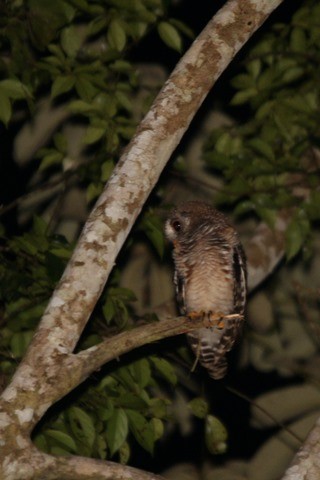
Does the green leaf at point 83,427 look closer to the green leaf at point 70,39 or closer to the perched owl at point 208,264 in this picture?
the perched owl at point 208,264

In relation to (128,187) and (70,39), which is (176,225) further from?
(128,187)

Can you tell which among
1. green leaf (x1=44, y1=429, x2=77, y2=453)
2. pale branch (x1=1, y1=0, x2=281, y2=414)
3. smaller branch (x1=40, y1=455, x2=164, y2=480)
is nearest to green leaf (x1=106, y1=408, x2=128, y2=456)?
green leaf (x1=44, y1=429, x2=77, y2=453)

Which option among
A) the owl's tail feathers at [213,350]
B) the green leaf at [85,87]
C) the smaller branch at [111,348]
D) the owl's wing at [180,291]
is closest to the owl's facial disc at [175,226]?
the owl's wing at [180,291]

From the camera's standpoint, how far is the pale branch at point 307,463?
3809mm

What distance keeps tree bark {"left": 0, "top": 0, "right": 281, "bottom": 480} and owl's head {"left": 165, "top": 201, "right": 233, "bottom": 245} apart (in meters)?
1.24

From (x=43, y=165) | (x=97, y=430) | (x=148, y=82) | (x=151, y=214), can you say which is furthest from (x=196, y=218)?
(x=148, y=82)

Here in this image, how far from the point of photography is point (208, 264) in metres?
5.26

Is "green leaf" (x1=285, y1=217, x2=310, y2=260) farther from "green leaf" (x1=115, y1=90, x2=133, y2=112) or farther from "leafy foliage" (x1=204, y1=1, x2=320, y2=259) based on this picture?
"green leaf" (x1=115, y1=90, x2=133, y2=112)

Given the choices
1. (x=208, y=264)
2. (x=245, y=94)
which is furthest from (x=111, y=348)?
(x=245, y=94)

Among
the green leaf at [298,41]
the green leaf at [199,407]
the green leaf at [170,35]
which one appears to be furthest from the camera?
the green leaf at [298,41]

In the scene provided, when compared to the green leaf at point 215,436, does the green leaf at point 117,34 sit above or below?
above

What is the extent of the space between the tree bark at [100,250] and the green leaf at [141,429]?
1.02m

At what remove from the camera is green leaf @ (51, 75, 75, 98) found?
15.9 ft

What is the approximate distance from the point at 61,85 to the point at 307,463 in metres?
2.12
